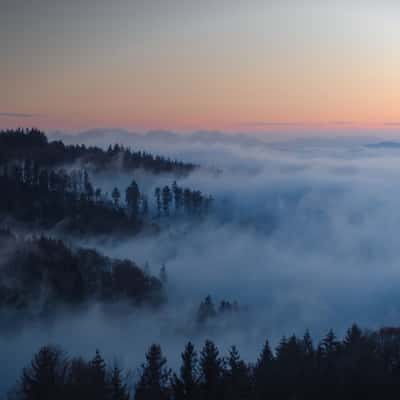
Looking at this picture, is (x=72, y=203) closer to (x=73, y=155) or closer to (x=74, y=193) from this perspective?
(x=74, y=193)

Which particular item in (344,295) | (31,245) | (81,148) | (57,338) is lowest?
(344,295)

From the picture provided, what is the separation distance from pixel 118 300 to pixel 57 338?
35.6 feet

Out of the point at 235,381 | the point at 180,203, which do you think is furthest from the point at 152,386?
the point at 180,203

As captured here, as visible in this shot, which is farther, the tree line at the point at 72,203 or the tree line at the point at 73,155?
the tree line at the point at 73,155

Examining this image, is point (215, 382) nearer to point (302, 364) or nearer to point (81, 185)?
point (302, 364)

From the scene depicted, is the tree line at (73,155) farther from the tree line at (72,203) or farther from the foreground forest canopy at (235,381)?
the foreground forest canopy at (235,381)

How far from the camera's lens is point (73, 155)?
11844 cm

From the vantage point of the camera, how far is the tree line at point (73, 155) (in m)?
107

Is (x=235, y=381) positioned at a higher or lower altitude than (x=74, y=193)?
lower

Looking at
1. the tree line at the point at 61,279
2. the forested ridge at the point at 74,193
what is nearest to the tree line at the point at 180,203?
the forested ridge at the point at 74,193

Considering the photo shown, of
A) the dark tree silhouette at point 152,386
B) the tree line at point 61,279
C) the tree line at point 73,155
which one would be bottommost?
the tree line at point 61,279

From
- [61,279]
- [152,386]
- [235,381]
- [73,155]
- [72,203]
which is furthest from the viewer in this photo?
[73,155]

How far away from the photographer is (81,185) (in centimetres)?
10100

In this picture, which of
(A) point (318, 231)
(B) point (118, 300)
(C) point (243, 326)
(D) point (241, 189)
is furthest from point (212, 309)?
(D) point (241, 189)
